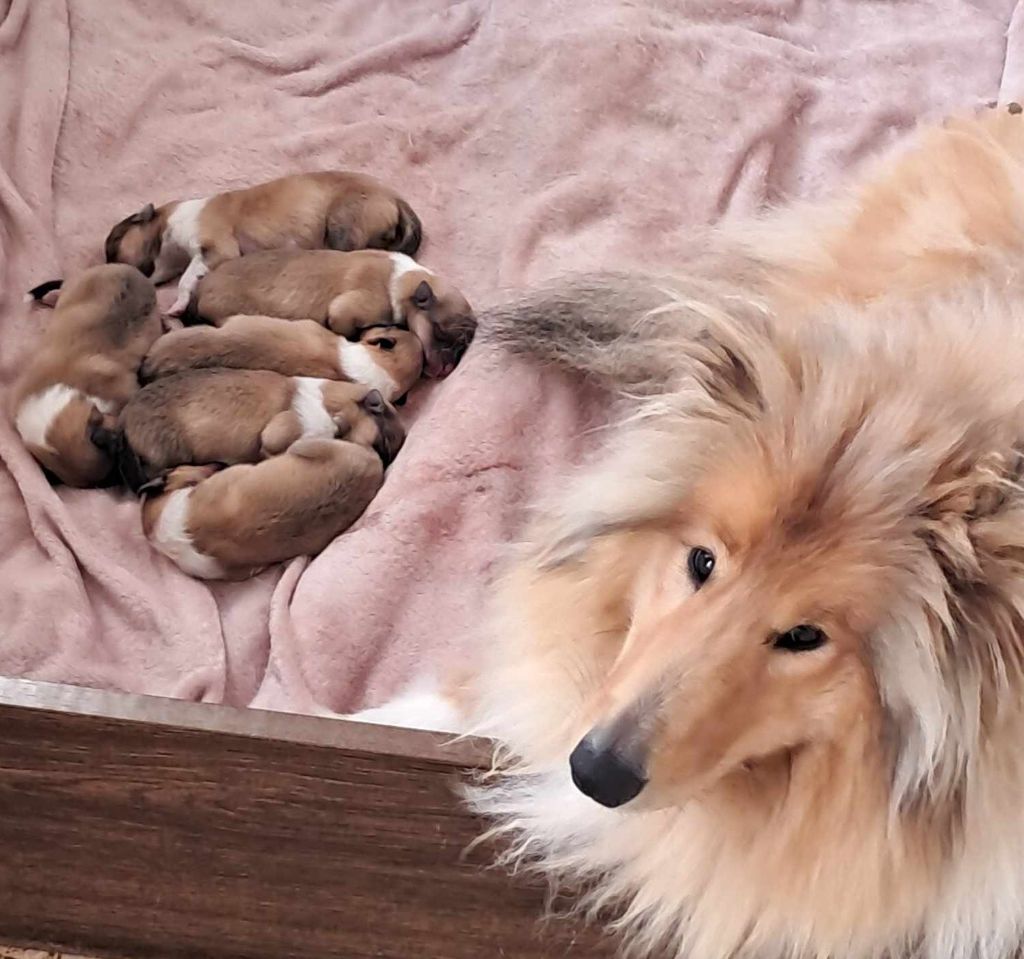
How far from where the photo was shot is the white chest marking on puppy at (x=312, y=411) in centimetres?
177

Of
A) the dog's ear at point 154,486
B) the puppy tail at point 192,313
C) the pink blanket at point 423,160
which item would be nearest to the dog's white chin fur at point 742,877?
the pink blanket at point 423,160

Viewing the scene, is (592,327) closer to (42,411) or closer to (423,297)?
(423,297)

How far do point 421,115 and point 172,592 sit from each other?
1013 mm

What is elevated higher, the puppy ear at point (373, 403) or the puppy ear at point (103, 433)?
the puppy ear at point (373, 403)

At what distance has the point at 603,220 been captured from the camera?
2053 mm

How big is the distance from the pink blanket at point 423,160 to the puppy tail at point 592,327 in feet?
0.17

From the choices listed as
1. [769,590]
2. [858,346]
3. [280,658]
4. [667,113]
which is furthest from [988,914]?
[667,113]

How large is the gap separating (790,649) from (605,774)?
0.18 meters

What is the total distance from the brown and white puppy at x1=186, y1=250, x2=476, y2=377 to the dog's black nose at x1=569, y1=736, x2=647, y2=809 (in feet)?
3.41

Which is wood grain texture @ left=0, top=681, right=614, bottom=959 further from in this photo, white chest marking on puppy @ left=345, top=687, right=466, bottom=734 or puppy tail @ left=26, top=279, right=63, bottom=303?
puppy tail @ left=26, top=279, right=63, bottom=303

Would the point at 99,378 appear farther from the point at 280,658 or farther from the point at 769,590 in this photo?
the point at 769,590

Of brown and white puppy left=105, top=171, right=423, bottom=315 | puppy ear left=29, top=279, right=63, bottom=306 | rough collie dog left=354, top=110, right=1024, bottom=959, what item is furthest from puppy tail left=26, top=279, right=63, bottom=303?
rough collie dog left=354, top=110, right=1024, bottom=959

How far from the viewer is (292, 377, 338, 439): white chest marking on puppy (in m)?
1.77

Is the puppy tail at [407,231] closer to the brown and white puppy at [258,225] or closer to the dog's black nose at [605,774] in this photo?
the brown and white puppy at [258,225]
